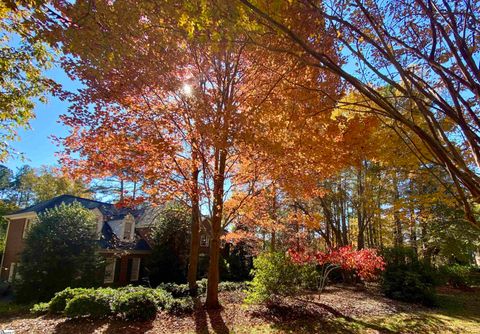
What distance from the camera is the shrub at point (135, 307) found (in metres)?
7.43

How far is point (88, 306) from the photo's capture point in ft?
24.2

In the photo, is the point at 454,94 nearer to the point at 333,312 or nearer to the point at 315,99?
the point at 315,99

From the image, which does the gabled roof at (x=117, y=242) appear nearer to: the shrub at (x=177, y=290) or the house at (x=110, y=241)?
the house at (x=110, y=241)

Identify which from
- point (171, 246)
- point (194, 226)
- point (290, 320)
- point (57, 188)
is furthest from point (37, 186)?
point (290, 320)

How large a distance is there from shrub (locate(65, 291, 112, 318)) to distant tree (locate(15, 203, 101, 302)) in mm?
5930

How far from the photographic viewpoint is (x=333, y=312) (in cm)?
880

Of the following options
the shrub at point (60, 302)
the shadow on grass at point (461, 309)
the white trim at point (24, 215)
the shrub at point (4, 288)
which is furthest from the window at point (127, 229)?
the shadow on grass at point (461, 309)

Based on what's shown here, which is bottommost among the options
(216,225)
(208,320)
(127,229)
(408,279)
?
(208,320)

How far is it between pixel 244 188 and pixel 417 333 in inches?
295

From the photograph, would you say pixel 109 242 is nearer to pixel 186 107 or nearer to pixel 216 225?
pixel 216 225

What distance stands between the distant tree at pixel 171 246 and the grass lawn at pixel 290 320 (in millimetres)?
6687

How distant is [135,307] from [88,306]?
117 cm

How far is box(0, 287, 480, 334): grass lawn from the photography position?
23.0ft

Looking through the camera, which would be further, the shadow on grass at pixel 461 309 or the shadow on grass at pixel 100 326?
the shadow on grass at pixel 461 309
